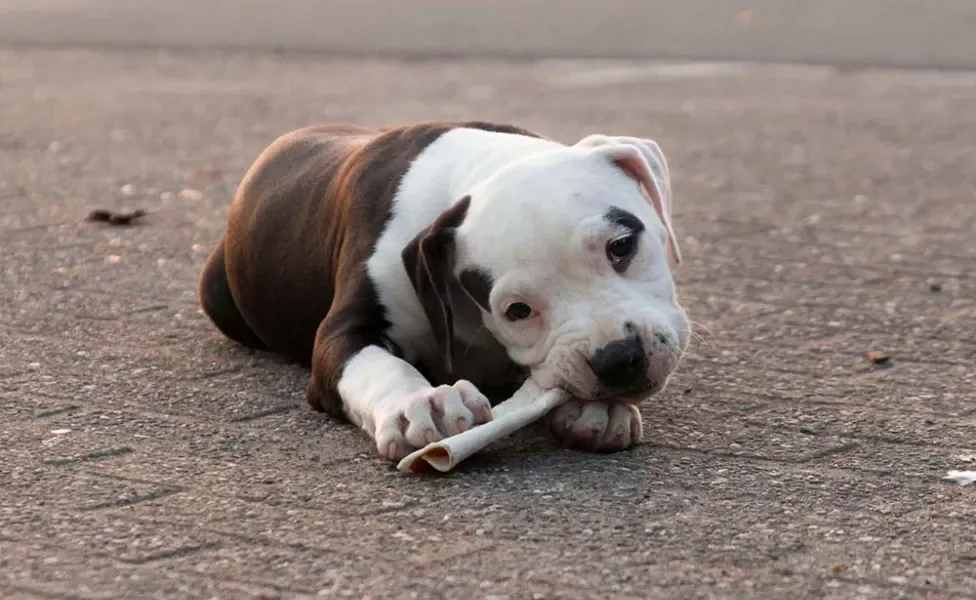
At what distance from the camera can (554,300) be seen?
396cm

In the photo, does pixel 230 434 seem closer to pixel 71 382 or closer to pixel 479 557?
pixel 71 382

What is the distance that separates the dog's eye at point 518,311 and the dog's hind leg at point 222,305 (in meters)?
1.30

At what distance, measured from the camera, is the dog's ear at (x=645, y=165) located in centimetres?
432

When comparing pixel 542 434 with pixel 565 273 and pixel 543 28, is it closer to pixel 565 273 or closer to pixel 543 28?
pixel 565 273

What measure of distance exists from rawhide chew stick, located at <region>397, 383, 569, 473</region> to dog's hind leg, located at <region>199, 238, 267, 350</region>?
4.46ft

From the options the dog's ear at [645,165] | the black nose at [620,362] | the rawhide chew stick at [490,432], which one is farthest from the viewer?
the dog's ear at [645,165]

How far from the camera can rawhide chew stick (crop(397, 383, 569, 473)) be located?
12.2ft

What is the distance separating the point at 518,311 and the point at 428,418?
386 millimetres

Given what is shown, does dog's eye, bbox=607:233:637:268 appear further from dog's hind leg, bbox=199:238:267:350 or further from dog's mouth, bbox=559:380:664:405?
dog's hind leg, bbox=199:238:267:350

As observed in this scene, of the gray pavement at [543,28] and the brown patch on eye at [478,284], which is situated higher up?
the brown patch on eye at [478,284]

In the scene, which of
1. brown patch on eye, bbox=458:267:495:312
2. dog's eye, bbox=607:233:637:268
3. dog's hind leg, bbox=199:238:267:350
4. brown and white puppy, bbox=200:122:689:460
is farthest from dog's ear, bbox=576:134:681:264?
dog's hind leg, bbox=199:238:267:350

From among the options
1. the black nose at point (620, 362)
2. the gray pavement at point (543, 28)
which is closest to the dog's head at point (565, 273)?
the black nose at point (620, 362)

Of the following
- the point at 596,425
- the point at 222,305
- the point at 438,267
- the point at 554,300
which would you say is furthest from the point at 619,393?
the point at 222,305

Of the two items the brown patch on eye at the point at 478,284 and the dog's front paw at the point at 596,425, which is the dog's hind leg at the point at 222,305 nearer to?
the brown patch on eye at the point at 478,284
